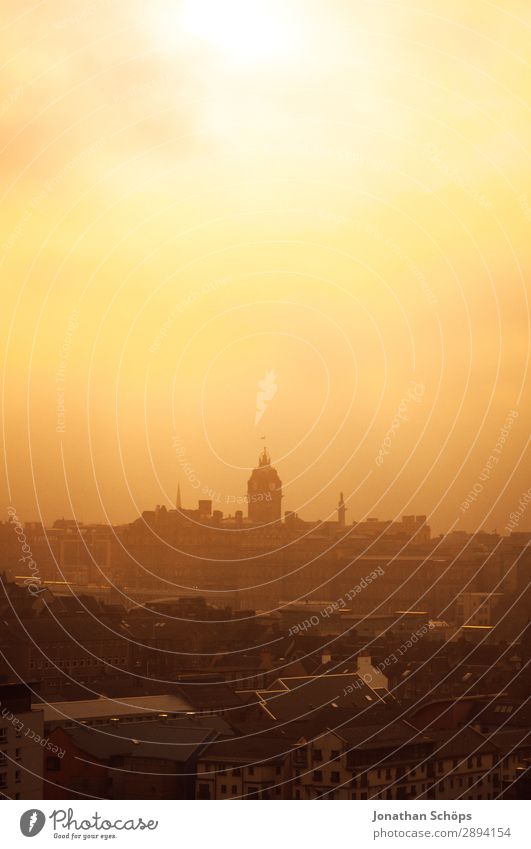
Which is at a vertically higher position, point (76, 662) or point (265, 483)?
point (265, 483)

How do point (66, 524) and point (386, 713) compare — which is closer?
point (386, 713)

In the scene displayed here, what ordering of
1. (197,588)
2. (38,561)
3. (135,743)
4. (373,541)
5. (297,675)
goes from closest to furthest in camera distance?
(135,743)
(297,675)
(38,561)
(197,588)
(373,541)

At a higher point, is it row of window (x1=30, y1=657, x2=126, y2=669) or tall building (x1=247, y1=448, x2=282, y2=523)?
tall building (x1=247, y1=448, x2=282, y2=523)

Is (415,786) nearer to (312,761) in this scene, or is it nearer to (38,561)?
(312,761)

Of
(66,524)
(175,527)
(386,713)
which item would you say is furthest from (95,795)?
(175,527)

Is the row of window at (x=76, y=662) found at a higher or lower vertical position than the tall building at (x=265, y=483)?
lower

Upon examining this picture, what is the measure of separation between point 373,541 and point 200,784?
14434 mm

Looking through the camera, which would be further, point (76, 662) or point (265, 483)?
point (76, 662)

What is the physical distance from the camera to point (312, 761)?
17.8 ft

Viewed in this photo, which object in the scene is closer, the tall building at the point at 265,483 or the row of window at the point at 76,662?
the tall building at the point at 265,483

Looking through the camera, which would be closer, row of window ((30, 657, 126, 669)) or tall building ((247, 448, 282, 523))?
tall building ((247, 448, 282, 523))
